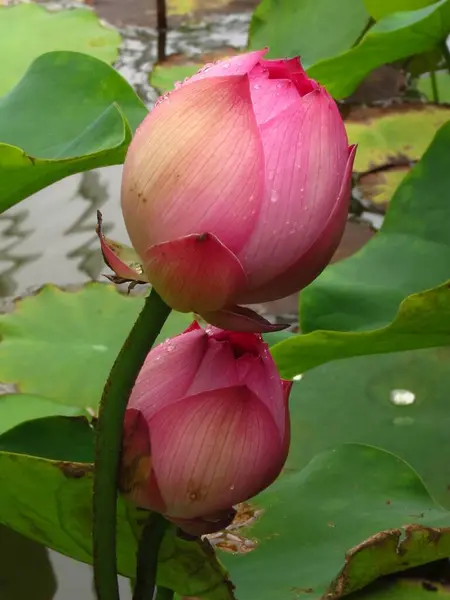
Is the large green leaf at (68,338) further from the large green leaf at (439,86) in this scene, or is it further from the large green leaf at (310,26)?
the large green leaf at (439,86)

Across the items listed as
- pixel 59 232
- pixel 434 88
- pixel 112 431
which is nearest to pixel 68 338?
pixel 59 232

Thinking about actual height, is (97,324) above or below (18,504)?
below

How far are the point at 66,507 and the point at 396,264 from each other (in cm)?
45

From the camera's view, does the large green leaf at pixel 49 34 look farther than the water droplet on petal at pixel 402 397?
Yes

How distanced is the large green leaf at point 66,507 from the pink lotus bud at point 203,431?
0.16 feet

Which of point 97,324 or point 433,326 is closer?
point 433,326

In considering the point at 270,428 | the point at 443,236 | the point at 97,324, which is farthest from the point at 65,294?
the point at 270,428

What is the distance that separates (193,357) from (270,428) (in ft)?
0.15

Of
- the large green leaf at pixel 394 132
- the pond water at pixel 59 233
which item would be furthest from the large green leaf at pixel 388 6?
the pond water at pixel 59 233

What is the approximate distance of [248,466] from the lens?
35 cm

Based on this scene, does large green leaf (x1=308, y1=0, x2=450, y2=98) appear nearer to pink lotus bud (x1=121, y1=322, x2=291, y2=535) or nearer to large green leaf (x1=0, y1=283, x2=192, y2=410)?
large green leaf (x1=0, y1=283, x2=192, y2=410)

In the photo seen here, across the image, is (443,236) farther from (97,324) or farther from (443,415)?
(97,324)

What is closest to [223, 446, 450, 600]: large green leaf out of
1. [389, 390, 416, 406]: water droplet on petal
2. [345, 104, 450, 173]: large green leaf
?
[389, 390, 416, 406]: water droplet on petal

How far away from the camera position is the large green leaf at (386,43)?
87 centimetres
